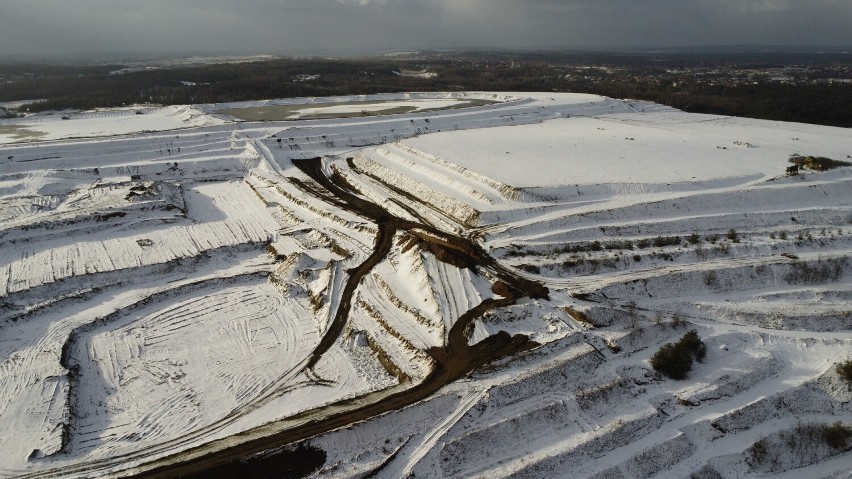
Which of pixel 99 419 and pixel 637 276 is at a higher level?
→ pixel 637 276

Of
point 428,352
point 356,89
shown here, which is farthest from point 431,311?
point 356,89

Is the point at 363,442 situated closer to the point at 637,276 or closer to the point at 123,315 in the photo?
the point at 123,315

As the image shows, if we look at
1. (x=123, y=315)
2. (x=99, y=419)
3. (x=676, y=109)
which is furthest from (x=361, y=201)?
(x=676, y=109)

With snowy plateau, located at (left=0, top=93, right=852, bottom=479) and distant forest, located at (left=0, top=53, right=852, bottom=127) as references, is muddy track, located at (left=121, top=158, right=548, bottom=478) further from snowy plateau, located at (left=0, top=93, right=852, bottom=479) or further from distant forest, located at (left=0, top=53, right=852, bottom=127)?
distant forest, located at (left=0, top=53, right=852, bottom=127)

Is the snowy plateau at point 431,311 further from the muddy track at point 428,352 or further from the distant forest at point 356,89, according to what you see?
the distant forest at point 356,89

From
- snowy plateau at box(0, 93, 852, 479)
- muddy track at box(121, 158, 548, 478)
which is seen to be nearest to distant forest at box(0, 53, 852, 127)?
snowy plateau at box(0, 93, 852, 479)

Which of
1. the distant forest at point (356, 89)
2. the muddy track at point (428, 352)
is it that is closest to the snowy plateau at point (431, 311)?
the muddy track at point (428, 352)
